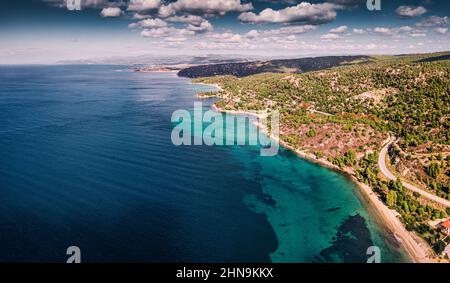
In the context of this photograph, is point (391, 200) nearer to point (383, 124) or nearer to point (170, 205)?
point (170, 205)

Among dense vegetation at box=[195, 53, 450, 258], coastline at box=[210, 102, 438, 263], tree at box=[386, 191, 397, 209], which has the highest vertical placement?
dense vegetation at box=[195, 53, 450, 258]

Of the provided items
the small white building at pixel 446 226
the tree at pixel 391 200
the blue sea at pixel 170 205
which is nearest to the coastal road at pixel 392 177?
the tree at pixel 391 200

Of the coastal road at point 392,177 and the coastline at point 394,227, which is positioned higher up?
the coastal road at point 392,177

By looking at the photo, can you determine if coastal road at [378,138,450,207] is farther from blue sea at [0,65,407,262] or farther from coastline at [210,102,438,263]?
blue sea at [0,65,407,262]

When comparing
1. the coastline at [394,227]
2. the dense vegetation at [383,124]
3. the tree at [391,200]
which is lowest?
the coastline at [394,227]

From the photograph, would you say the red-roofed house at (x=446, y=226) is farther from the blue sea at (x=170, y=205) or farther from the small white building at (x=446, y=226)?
the blue sea at (x=170, y=205)

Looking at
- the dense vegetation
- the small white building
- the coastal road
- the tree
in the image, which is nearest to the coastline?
the tree

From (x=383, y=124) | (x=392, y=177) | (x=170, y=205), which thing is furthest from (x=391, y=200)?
(x=383, y=124)
